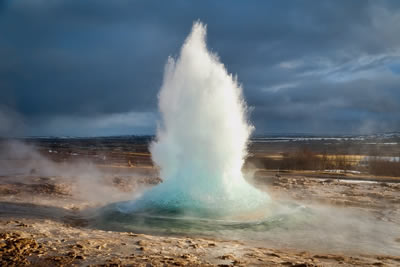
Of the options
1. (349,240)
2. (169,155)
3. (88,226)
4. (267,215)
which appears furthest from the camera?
(169,155)

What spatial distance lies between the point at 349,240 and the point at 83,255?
5.58 meters

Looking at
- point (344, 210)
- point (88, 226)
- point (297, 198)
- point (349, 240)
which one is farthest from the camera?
point (297, 198)

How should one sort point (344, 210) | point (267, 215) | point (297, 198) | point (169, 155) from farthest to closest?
point (297, 198) < point (169, 155) < point (344, 210) < point (267, 215)

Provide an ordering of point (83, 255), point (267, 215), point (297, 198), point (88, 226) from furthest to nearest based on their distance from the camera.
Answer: point (297, 198) < point (267, 215) < point (88, 226) < point (83, 255)

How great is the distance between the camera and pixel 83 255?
15.9 ft

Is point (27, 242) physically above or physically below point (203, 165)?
below

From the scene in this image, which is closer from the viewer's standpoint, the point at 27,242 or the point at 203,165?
the point at 27,242

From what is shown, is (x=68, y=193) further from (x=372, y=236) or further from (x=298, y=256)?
(x=372, y=236)

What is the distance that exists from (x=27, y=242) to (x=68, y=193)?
7518 millimetres

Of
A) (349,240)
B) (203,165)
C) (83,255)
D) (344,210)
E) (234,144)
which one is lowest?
(83,255)

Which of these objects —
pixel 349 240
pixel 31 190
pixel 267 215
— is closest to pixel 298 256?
pixel 349 240

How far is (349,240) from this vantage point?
22.7 ft

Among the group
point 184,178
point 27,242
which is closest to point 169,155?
point 184,178

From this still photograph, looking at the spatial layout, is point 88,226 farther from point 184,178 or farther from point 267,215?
point 267,215
